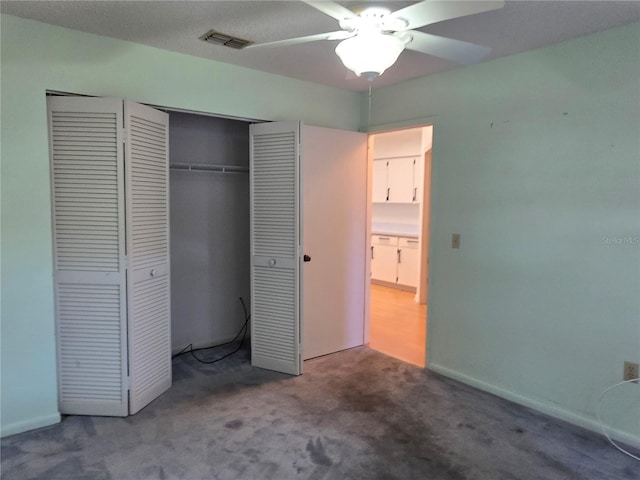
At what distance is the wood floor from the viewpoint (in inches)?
161

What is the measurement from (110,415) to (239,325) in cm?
167

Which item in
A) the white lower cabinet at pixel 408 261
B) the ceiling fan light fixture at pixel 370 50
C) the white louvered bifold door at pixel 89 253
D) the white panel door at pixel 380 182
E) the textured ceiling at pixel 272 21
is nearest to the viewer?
the ceiling fan light fixture at pixel 370 50

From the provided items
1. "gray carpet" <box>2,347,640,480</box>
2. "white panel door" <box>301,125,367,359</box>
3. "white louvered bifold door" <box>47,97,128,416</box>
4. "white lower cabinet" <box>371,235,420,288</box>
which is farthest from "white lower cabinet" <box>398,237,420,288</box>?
"white louvered bifold door" <box>47,97,128,416</box>

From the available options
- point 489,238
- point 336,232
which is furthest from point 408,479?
point 336,232

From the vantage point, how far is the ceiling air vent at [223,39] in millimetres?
2643

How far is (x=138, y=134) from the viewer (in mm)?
2752

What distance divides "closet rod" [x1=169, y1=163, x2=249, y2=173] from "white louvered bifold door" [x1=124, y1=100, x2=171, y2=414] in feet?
2.35

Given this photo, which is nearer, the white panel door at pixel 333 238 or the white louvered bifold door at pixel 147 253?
the white louvered bifold door at pixel 147 253

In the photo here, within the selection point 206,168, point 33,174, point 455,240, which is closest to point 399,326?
point 455,240

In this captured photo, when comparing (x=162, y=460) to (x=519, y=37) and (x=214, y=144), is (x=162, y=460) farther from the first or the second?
(x=519, y=37)

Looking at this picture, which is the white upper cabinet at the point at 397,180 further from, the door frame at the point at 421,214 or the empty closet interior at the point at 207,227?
the empty closet interior at the point at 207,227

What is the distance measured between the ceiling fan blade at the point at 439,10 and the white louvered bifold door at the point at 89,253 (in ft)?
6.02

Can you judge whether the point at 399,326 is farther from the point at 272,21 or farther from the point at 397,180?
the point at 272,21

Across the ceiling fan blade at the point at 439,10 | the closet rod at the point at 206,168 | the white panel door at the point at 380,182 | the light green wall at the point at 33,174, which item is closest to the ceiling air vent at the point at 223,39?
the light green wall at the point at 33,174
